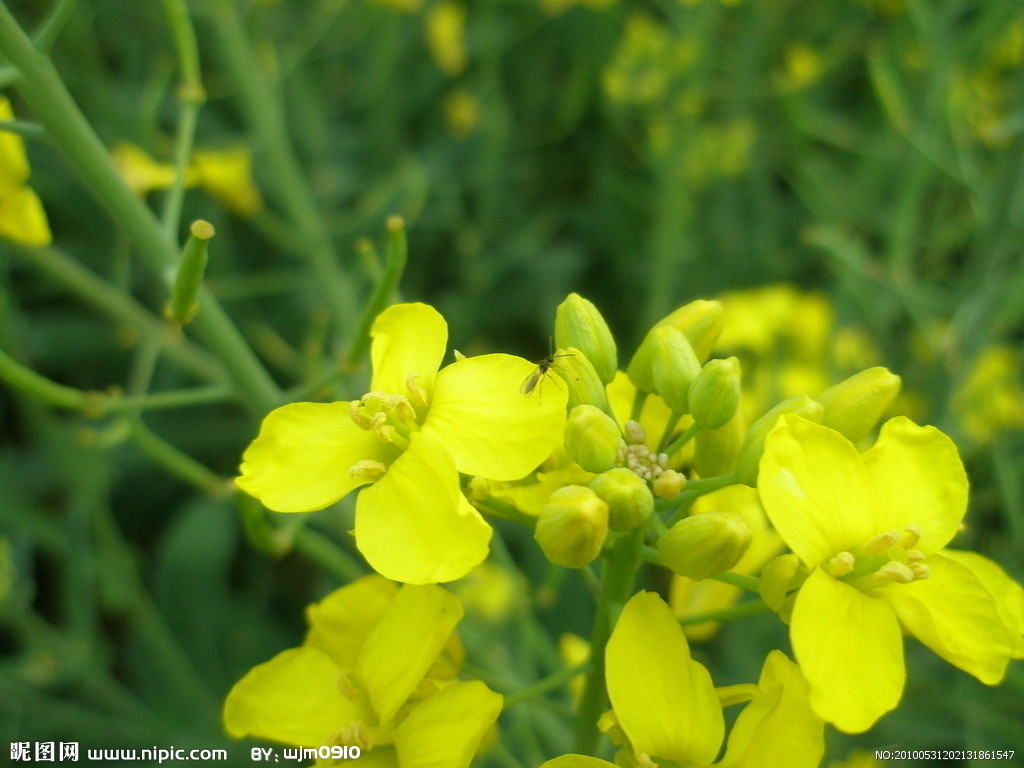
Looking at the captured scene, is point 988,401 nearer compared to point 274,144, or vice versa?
point 274,144

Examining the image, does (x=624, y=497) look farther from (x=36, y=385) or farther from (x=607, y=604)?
(x=36, y=385)

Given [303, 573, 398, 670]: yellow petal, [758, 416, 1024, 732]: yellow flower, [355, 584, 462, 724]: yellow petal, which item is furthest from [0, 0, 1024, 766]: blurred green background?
[758, 416, 1024, 732]: yellow flower

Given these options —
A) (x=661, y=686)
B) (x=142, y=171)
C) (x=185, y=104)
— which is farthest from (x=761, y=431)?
(x=142, y=171)

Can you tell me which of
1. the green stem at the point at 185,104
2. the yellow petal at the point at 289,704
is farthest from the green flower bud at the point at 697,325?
the green stem at the point at 185,104

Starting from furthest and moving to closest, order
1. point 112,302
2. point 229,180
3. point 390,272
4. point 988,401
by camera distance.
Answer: point 229,180 < point 988,401 < point 112,302 < point 390,272

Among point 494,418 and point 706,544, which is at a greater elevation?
point 494,418

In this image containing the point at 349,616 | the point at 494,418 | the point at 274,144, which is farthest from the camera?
the point at 274,144

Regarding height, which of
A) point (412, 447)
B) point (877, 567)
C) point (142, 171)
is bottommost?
point (877, 567)
